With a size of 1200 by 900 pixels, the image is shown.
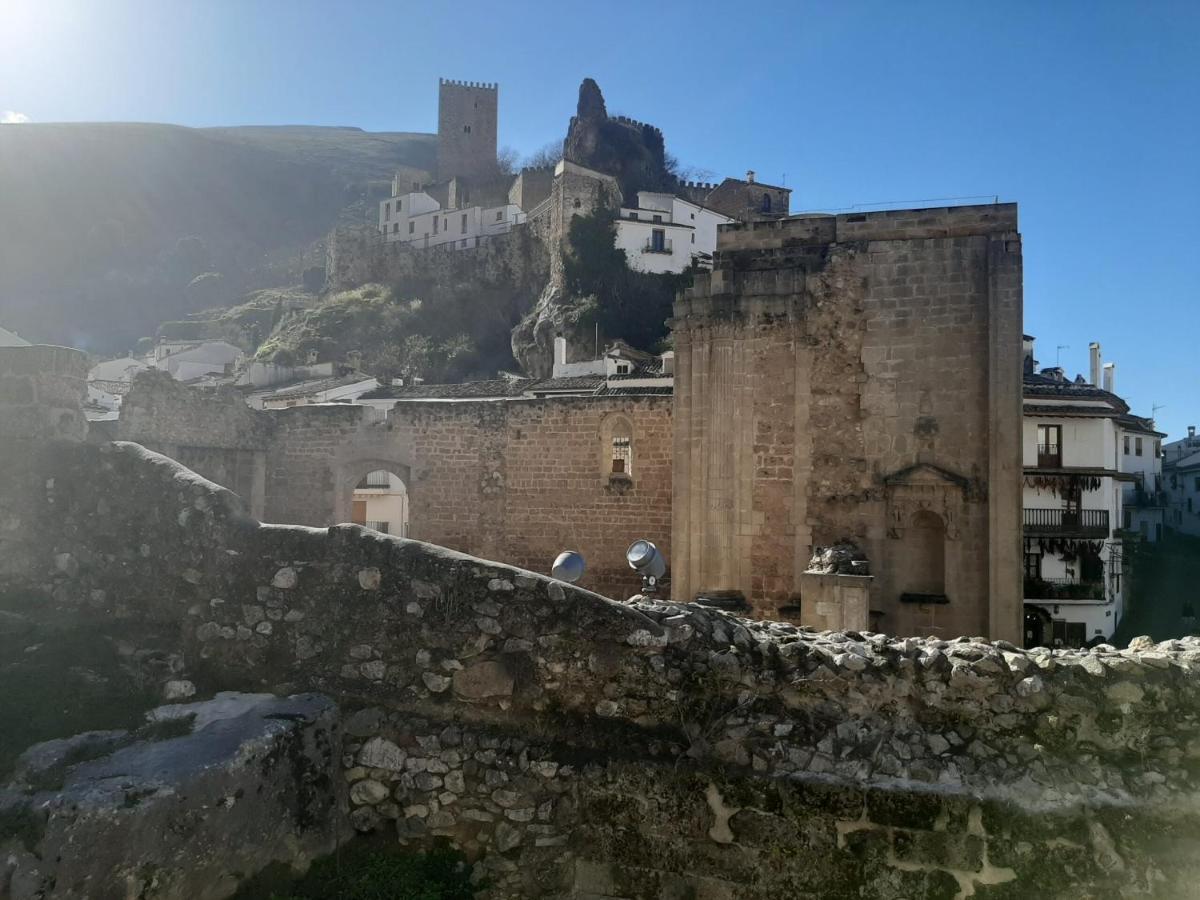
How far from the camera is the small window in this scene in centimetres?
1631

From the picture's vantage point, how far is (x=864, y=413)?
39.9ft

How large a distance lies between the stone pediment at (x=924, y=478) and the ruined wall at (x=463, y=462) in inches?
192

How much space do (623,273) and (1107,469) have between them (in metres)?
33.3

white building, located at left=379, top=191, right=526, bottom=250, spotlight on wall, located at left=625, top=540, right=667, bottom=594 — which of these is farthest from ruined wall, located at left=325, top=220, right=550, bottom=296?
spotlight on wall, located at left=625, top=540, right=667, bottom=594

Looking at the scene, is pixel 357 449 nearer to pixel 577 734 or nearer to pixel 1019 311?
pixel 1019 311

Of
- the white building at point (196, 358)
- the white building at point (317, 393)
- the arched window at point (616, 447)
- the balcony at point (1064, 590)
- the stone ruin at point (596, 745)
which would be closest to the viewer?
the stone ruin at point (596, 745)

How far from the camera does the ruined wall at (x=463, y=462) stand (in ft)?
52.5

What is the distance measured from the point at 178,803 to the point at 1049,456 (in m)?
31.2

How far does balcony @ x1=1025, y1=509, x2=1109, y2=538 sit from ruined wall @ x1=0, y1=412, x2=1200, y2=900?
27.3 metres

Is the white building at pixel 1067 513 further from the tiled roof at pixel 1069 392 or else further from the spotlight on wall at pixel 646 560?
the spotlight on wall at pixel 646 560

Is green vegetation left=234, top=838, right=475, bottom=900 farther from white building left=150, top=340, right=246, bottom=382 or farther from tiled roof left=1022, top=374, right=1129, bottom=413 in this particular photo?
white building left=150, top=340, right=246, bottom=382

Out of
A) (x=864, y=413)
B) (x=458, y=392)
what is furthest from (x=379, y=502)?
(x=864, y=413)

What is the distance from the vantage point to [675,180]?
70.4 m

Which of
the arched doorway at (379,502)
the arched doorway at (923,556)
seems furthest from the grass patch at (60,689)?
the arched doorway at (379,502)
